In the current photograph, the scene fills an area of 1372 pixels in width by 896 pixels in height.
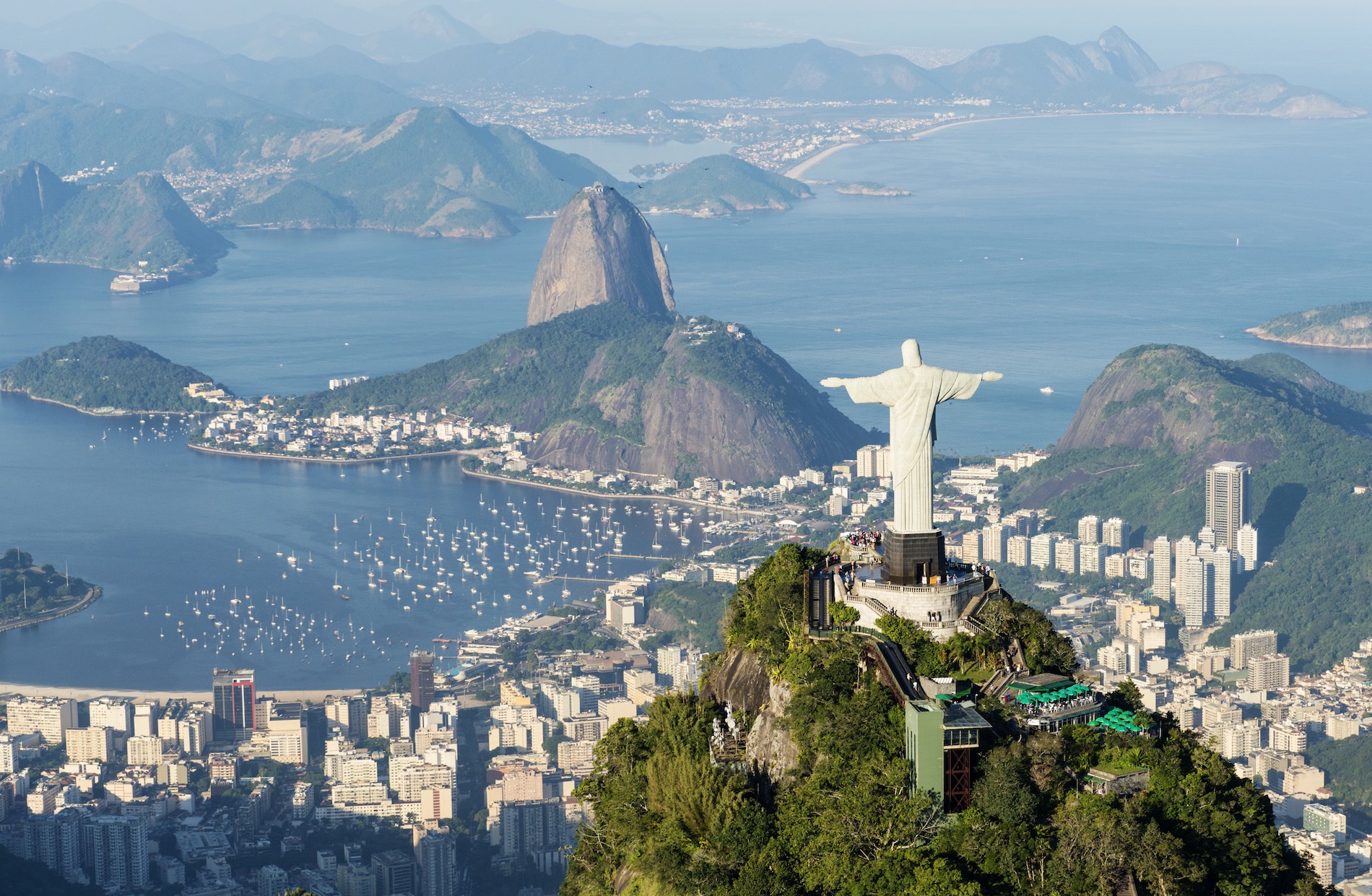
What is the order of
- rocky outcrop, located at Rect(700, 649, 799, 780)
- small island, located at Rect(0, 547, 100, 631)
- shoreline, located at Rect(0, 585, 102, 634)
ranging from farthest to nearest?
1. small island, located at Rect(0, 547, 100, 631)
2. shoreline, located at Rect(0, 585, 102, 634)
3. rocky outcrop, located at Rect(700, 649, 799, 780)

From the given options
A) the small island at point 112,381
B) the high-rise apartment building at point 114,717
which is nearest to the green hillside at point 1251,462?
the high-rise apartment building at point 114,717

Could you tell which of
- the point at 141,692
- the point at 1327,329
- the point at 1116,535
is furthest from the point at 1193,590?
the point at 1327,329

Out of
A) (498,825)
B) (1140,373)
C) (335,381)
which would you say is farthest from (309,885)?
(335,381)

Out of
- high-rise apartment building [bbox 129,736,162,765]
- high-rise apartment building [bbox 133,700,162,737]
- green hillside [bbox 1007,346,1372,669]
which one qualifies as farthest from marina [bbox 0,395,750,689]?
green hillside [bbox 1007,346,1372,669]

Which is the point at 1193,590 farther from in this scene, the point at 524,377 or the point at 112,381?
the point at 112,381

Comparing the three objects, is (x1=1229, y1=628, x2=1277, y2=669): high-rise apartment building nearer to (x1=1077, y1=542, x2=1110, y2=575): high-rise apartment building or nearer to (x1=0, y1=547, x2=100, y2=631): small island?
(x1=1077, y1=542, x2=1110, y2=575): high-rise apartment building

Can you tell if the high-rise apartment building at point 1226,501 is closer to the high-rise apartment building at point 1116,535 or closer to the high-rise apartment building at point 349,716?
the high-rise apartment building at point 1116,535
